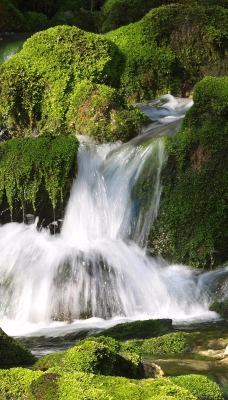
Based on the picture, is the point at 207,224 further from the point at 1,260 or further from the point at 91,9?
the point at 91,9

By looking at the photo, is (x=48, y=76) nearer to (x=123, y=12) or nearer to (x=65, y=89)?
(x=65, y=89)

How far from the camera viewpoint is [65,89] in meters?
15.8

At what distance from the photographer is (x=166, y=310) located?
34.8 feet

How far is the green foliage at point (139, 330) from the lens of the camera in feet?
28.5

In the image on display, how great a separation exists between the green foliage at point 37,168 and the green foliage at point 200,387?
7.54 metres

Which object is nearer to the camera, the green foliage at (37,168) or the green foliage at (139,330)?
the green foliage at (139,330)

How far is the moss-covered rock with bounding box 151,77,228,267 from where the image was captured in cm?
1225

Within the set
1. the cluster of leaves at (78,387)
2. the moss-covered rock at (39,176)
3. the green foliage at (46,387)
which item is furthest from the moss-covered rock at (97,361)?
the moss-covered rock at (39,176)

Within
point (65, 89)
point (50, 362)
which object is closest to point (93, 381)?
point (50, 362)

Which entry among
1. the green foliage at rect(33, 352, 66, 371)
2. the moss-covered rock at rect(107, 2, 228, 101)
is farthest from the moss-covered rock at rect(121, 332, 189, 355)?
the moss-covered rock at rect(107, 2, 228, 101)

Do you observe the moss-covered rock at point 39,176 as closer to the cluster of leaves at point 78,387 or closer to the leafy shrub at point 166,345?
the leafy shrub at point 166,345

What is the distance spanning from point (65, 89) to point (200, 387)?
10.9m

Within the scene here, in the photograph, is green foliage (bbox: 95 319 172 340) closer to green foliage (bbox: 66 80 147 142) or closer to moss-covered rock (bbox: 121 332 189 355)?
moss-covered rock (bbox: 121 332 189 355)

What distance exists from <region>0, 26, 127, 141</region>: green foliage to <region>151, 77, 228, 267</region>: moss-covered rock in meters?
3.38
